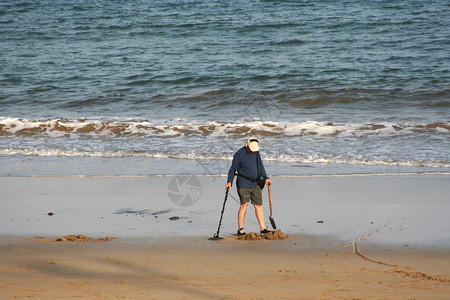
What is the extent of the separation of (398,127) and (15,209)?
9.97m

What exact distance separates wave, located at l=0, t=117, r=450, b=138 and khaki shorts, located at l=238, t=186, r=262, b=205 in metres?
7.22

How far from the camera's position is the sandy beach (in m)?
5.61

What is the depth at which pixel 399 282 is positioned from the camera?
571 cm

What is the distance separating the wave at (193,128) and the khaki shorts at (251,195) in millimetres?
7219

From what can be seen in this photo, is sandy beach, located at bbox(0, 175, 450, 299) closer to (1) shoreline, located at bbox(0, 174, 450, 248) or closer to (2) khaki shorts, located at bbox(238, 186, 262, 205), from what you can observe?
(1) shoreline, located at bbox(0, 174, 450, 248)

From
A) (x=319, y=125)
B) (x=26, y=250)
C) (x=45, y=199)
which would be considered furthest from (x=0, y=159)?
(x=319, y=125)

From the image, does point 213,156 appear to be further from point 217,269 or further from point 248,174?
point 217,269

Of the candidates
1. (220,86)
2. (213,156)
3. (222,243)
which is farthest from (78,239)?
(220,86)

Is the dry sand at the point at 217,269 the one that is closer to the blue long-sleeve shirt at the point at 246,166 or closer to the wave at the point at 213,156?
the blue long-sleeve shirt at the point at 246,166

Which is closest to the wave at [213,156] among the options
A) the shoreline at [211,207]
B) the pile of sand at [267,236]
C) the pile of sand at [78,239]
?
the shoreline at [211,207]

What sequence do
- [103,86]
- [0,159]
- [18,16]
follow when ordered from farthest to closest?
[18,16] < [103,86] < [0,159]

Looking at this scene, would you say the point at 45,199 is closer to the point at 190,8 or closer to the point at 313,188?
the point at 313,188

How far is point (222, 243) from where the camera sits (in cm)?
722

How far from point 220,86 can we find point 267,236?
14130mm
